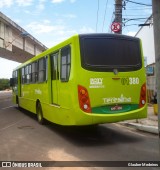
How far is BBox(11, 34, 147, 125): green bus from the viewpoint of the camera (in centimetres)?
940

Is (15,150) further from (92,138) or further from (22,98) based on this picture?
(22,98)

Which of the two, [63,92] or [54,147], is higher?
[63,92]

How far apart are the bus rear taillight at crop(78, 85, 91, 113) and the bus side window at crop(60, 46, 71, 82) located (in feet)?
2.65

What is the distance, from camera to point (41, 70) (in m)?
13.7

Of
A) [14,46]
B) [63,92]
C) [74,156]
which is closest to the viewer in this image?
[74,156]

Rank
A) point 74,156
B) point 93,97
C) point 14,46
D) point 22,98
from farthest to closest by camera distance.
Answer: point 14,46, point 22,98, point 93,97, point 74,156

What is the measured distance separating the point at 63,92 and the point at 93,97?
1237 mm

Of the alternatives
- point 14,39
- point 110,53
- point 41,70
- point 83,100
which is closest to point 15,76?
point 41,70

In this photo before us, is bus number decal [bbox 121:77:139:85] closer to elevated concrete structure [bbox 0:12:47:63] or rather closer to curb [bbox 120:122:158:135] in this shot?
curb [bbox 120:122:158:135]

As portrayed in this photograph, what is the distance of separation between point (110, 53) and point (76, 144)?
9.27ft

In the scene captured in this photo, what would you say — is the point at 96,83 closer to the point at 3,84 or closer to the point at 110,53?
the point at 110,53

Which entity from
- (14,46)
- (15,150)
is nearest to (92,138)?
(15,150)

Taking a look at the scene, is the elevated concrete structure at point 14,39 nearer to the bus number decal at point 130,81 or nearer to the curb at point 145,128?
the curb at point 145,128

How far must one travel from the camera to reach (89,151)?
8602 millimetres
